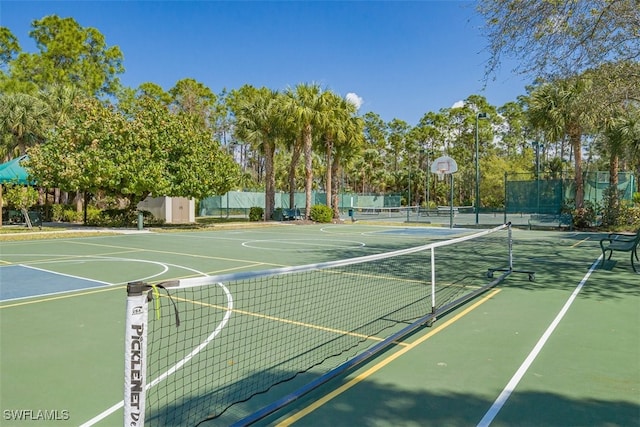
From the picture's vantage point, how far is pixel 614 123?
24.7m

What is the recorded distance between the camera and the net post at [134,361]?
2.68 meters

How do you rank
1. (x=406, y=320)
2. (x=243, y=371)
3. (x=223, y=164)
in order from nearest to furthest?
1. (x=243, y=371)
2. (x=406, y=320)
3. (x=223, y=164)

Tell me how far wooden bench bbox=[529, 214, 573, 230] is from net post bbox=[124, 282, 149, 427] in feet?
93.6

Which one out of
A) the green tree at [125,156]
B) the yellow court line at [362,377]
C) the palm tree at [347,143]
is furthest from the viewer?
the palm tree at [347,143]

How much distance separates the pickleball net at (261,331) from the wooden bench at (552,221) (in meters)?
18.8

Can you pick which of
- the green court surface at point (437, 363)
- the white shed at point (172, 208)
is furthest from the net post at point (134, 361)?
the white shed at point (172, 208)

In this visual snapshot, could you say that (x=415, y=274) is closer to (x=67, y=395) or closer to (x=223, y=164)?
(x=67, y=395)

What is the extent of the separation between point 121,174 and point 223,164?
274 inches

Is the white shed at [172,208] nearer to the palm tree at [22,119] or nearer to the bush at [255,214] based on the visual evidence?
the bush at [255,214]

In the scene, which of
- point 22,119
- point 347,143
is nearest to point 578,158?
point 347,143

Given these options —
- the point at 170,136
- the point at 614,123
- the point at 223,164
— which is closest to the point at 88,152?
the point at 170,136

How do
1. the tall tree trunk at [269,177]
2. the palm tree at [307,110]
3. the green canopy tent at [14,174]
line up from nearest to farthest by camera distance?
the green canopy tent at [14,174] → the palm tree at [307,110] → the tall tree trunk at [269,177]

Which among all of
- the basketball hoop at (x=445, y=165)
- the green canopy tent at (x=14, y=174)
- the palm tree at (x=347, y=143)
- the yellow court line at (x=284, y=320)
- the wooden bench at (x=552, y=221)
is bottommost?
the yellow court line at (x=284, y=320)

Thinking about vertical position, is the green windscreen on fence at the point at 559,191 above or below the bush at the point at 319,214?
above
